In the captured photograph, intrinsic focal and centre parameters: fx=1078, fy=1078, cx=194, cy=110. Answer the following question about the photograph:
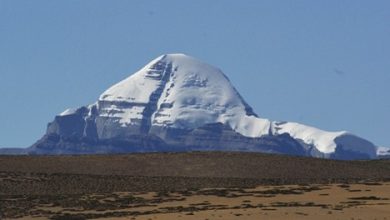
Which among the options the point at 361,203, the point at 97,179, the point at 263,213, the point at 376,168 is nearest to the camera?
the point at 263,213

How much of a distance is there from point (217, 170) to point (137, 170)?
946cm

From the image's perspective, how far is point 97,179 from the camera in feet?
370

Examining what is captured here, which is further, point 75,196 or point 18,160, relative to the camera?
point 18,160

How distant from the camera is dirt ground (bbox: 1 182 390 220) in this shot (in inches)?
3179

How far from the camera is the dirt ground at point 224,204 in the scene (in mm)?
80750

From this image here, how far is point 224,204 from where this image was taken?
92.0 m

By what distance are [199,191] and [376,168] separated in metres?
39.8

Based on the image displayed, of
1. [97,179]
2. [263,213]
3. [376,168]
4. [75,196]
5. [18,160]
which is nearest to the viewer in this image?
[263,213]

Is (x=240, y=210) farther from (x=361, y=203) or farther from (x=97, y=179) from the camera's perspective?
(x=97, y=179)

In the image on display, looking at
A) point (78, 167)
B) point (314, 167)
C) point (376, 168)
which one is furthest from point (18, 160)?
point (376, 168)

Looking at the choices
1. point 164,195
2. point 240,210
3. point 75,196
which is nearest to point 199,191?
point 164,195

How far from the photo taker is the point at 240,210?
8444 centimetres

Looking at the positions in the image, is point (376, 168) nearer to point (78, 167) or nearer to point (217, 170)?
point (217, 170)

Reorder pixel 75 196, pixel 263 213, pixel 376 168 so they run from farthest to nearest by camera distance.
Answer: pixel 376 168 < pixel 75 196 < pixel 263 213
